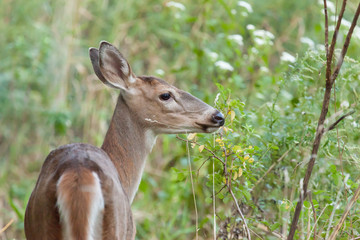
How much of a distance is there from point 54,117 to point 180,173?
3.05 meters

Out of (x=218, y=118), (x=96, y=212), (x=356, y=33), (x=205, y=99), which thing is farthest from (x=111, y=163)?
(x=205, y=99)

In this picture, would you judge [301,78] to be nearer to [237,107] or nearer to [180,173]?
[237,107]

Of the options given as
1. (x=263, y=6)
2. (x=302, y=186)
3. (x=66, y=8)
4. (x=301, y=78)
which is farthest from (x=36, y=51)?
(x=302, y=186)

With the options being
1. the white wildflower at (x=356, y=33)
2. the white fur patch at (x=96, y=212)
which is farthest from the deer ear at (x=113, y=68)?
the white wildflower at (x=356, y=33)

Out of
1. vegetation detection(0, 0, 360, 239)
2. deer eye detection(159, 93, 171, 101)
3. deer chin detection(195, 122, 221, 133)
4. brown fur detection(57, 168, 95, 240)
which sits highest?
brown fur detection(57, 168, 95, 240)

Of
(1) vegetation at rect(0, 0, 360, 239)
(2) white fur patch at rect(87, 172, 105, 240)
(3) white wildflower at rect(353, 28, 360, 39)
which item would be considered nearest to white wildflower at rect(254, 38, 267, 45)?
(1) vegetation at rect(0, 0, 360, 239)

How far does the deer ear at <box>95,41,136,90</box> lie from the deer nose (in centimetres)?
60

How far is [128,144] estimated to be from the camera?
439cm

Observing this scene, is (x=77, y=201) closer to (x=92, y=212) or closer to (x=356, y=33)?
(x=92, y=212)

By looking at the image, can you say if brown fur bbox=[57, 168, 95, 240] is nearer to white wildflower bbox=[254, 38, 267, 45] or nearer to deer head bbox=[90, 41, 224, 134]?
deer head bbox=[90, 41, 224, 134]

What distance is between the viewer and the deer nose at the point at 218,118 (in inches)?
170

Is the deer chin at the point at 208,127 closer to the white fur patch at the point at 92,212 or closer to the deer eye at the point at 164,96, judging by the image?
the deer eye at the point at 164,96

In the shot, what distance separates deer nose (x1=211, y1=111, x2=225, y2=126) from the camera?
4312 millimetres

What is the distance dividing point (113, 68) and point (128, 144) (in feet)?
1.63
